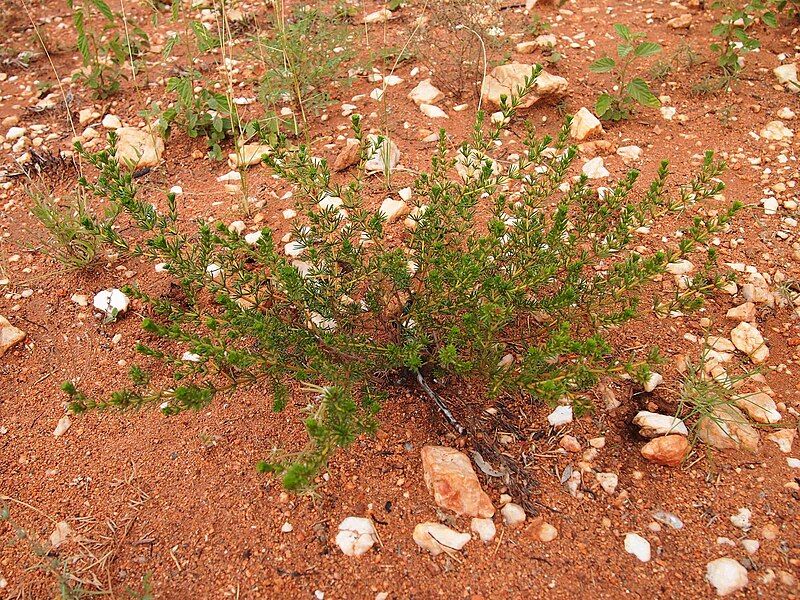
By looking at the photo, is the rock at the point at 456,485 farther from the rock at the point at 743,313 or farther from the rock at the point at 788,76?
the rock at the point at 788,76

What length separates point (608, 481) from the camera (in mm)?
2195

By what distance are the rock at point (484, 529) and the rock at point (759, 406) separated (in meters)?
0.94

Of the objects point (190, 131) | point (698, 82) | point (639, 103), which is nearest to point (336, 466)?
point (190, 131)

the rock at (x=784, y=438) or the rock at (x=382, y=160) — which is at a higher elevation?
the rock at (x=382, y=160)

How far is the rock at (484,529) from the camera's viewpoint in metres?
2.08

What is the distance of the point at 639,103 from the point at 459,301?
2.08 m

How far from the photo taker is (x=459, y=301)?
2.15m

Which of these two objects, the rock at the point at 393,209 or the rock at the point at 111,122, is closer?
the rock at the point at 393,209

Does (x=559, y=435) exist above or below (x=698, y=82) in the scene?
below

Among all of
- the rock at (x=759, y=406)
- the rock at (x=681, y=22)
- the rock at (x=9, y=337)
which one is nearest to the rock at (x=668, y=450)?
the rock at (x=759, y=406)

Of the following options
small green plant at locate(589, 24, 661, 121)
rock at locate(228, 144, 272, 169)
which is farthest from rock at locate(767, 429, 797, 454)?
rock at locate(228, 144, 272, 169)

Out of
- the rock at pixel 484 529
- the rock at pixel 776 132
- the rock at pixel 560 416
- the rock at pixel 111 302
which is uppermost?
the rock at pixel 776 132

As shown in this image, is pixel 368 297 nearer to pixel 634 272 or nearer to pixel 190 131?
pixel 634 272

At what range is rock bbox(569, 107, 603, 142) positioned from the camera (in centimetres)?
348
